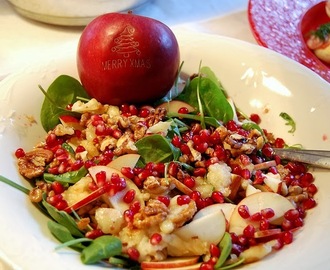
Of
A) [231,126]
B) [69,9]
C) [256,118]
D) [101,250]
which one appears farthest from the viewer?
[69,9]

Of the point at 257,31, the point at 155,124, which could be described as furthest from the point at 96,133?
the point at 257,31

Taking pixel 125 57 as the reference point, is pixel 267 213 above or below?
below

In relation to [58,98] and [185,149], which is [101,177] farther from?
[58,98]

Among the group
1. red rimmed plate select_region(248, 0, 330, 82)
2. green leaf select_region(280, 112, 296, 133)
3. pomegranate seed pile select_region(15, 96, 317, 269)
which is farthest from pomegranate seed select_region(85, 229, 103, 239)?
red rimmed plate select_region(248, 0, 330, 82)

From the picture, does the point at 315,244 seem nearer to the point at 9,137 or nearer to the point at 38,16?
the point at 9,137

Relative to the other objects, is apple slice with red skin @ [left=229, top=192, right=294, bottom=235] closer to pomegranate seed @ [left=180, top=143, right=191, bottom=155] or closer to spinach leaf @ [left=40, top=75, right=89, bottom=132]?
pomegranate seed @ [left=180, top=143, right=191, bottom=155]

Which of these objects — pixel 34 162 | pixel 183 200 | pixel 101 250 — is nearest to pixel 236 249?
pixel 183 200
